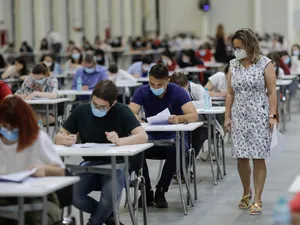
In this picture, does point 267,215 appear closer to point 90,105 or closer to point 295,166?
point 90,105

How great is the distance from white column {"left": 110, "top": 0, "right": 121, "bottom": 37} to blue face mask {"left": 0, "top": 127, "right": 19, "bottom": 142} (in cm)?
3447

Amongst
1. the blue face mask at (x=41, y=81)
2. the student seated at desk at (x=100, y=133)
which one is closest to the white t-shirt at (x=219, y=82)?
the blue face mask at (x=41, y=81)

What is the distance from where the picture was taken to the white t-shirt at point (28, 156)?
5.35 meters

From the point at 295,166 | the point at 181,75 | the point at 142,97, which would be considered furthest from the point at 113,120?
the point at 295,166

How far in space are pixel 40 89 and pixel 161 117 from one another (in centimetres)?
422

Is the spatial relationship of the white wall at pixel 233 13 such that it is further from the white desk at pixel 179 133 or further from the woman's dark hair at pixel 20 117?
the woman's dark hair at pixel 20 117

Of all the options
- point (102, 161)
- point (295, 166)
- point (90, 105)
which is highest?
point (90, 105)

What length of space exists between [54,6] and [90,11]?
8.84 ft

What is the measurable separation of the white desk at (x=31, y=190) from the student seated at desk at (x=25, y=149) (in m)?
0.10

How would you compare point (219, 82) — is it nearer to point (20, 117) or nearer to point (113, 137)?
point (113, 137)

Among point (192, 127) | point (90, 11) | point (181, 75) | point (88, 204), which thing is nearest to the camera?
point (88, 204)

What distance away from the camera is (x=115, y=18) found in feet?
130

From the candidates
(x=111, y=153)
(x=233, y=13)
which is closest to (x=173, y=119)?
(x=111, y=153)

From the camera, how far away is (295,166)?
33.5ft
